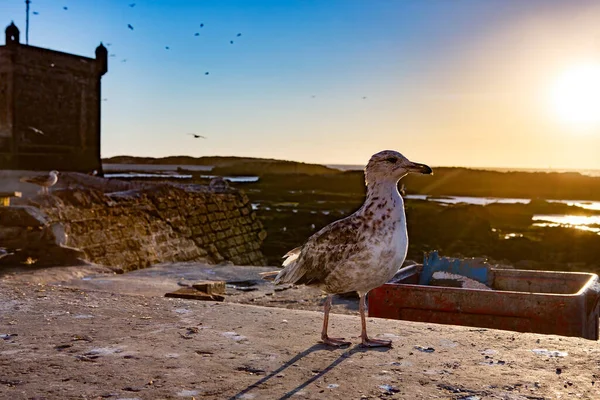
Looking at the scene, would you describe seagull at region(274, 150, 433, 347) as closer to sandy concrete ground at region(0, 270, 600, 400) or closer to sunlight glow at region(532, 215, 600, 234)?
sandy concrete ground at region(0, 270, 600, 400)

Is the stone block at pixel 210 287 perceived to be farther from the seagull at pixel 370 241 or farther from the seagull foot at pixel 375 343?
the seagull foot at pixel 375 343

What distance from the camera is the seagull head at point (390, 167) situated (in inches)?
158

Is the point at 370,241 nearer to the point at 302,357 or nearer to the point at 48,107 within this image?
the point at 302,357

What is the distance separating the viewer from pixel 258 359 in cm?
386

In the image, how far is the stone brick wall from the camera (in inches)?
479

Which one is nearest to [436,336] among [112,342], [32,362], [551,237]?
[112,342]

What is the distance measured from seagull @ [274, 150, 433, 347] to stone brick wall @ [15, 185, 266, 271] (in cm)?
790

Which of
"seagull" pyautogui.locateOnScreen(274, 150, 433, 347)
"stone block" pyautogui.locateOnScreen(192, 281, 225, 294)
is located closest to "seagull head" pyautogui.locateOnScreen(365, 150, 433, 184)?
"seagull" pyautogui.locateOnScreen(274, 150, 433, 347)

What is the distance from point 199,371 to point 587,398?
7.39 ft

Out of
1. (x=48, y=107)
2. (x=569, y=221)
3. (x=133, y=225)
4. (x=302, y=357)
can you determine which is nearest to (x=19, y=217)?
(x=133, y=225)

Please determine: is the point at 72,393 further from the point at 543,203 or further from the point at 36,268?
the point at 543,203

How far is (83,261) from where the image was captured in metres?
10.2

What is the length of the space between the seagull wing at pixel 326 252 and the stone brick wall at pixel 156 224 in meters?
7.63

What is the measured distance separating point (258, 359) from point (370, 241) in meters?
1.09
